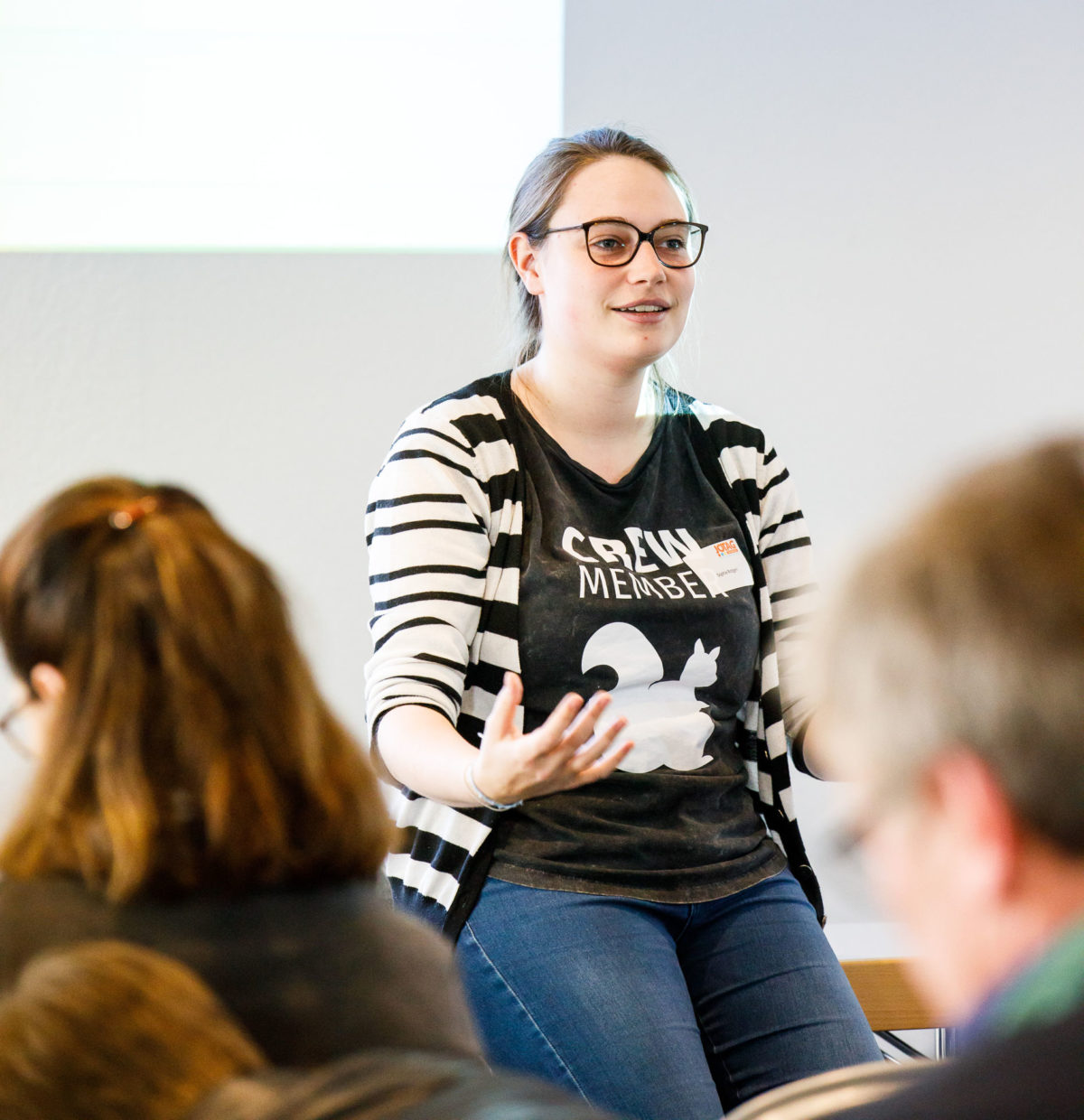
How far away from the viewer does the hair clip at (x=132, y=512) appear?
0.80 metres

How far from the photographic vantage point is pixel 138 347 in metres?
2.33

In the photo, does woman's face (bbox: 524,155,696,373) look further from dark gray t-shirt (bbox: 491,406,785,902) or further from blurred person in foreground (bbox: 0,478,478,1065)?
blurred person in foreground (bbox: 0,478,478,1065)

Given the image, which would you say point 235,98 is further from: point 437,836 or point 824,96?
point 437,836

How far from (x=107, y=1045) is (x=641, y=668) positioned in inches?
36.6

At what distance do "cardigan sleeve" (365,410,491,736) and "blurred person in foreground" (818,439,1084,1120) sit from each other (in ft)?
2.82

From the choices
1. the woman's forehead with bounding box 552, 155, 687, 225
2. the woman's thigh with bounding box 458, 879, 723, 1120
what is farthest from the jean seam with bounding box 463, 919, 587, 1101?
the woman's forehead with bounding box 552, 155, 687, 225

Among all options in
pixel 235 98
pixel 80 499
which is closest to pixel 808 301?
pixel 235 98

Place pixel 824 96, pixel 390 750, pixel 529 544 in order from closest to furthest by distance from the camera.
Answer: pixel 390 750, pixel 529 544, pixel 824 96

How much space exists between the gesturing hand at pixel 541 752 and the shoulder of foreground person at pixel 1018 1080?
591mm

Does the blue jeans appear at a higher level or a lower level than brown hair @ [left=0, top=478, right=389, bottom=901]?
lower

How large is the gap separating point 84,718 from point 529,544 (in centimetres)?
79

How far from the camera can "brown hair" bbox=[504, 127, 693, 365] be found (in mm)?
1615

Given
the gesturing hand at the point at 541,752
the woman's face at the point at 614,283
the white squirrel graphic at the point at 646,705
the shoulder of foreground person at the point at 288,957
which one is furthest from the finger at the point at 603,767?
the woman's face at the point at 614,283

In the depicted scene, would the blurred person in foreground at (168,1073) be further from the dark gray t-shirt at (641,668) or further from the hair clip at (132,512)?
the dark gray t-shirt at (641,668)
